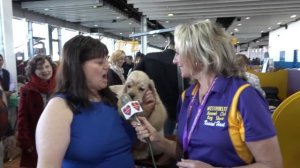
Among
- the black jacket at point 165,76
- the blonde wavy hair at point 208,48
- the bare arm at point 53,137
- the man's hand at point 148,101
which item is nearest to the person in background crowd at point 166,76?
the black jacket at point 165,76

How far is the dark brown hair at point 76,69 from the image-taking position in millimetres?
1249

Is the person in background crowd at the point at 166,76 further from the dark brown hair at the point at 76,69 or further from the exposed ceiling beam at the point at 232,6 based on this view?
the exposed ceiling beam at the point at 232,6

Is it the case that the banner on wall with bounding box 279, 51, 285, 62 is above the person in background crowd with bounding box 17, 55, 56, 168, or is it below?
above

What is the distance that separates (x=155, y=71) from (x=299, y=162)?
5.14ft

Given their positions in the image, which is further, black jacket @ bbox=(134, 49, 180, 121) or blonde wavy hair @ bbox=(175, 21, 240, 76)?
black jacket @ bbox=(134, 49, 180, 121)

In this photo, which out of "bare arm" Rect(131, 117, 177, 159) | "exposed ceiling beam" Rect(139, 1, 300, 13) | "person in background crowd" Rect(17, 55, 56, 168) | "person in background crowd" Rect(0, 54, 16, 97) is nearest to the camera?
"bare arm" Rect(131, 117, 177, 159)

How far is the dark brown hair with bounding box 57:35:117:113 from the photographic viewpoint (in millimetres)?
1249

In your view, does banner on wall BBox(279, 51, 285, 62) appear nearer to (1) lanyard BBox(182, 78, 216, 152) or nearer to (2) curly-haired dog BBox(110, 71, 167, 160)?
(2) curly-haired dog BBox(110, 71, 167, 160)

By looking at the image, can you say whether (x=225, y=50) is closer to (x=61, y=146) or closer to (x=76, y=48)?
(x=76, y=48)

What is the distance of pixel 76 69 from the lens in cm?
125

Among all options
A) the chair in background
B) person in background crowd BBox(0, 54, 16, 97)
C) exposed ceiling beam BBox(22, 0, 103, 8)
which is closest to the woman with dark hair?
the chair in background

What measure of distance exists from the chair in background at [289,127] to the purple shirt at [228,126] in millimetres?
491

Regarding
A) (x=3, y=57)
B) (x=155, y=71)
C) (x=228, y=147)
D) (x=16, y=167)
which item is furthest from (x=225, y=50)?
(x=3, y=57)

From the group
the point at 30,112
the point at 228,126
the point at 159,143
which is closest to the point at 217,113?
the point at 228,126
